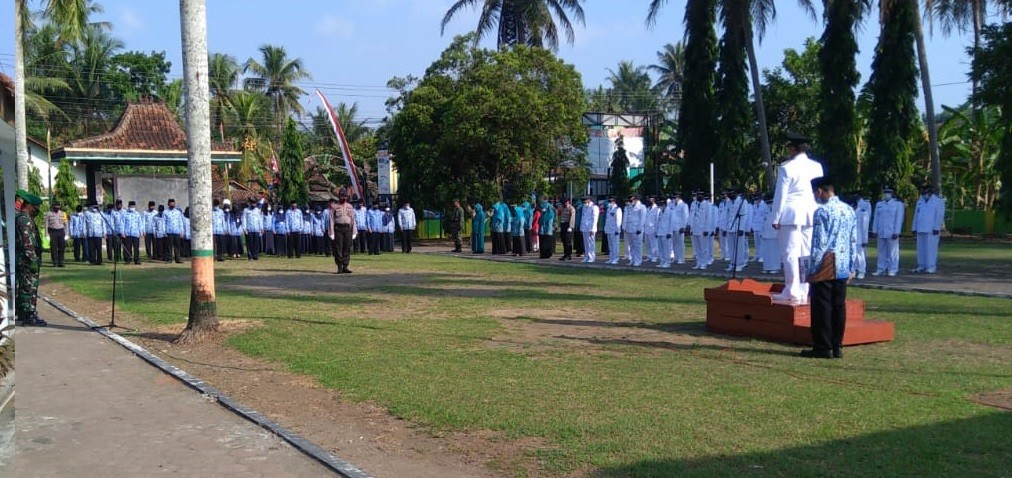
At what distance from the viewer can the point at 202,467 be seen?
6.19 meters

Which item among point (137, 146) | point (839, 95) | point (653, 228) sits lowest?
point (653, 228)

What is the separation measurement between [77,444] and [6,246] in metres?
4.15

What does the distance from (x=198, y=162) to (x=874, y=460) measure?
8.91 m

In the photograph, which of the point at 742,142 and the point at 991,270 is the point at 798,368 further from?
the point at 742,142

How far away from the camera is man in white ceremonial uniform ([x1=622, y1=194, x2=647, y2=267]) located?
23672 millimetres

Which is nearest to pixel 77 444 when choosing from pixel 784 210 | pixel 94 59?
pixel 784 210

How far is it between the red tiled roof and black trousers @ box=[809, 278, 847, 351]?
94.9 ft

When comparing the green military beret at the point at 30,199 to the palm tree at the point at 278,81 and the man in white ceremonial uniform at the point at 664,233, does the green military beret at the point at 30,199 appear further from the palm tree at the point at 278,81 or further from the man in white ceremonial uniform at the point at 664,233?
the palm tree at the point at 278,81

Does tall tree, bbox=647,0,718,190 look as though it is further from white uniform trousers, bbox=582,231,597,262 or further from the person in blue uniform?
the person in blue uniform

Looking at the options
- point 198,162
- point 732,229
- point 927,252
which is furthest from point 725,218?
point 198,162

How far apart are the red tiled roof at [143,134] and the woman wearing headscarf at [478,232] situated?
35.4 ft

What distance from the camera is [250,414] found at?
7.59 m

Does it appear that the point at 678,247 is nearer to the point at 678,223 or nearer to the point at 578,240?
the point at 678,223

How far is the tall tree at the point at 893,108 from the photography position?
37.4 metres
